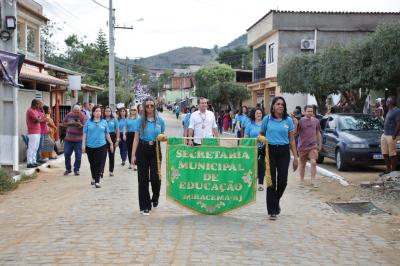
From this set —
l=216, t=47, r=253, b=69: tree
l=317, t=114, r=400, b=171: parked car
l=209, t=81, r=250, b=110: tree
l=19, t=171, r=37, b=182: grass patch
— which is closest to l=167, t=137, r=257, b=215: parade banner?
l=19, t=171, r=37, b=182: grass patch

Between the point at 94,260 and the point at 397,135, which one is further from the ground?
the point at 397,135

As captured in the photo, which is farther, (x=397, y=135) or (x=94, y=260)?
(x=397, y=135)

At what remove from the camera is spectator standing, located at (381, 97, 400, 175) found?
472 inches

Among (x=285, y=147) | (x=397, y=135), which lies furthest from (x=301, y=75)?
(x=285, y=147)

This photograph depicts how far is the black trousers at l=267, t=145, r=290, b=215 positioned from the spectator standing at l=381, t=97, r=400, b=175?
491cm

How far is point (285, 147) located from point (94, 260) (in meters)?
3.46

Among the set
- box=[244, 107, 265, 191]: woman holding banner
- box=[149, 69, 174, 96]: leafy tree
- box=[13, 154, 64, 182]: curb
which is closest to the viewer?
box=[244, 107, 265, 191]: woman holding banner

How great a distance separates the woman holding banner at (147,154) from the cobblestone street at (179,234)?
32cm

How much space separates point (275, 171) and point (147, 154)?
1896mm

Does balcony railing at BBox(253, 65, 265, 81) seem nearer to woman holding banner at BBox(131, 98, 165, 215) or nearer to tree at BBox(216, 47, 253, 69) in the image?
woman holding banner at BBox(131, 98, 165, 215)

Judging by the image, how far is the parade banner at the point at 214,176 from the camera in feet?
25.6

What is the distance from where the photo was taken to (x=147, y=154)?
26.7 ft

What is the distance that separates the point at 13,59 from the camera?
11969 millimetres

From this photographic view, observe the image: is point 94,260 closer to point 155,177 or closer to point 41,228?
point 41,228
